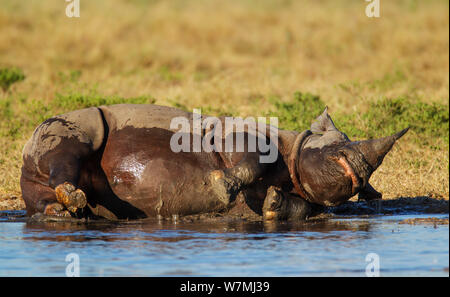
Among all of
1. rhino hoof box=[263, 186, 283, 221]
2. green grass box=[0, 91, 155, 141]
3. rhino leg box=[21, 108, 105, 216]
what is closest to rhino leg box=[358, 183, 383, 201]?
rhino hoof box=[263, 186, 283, 221]

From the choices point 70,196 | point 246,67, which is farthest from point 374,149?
point 246,67

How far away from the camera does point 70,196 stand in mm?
6496

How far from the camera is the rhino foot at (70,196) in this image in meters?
6.50

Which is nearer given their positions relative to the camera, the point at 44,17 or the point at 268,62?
the point at 268,62

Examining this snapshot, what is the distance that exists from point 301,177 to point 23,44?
10.9 metres

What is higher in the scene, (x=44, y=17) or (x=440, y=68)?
(x=44, y=17)

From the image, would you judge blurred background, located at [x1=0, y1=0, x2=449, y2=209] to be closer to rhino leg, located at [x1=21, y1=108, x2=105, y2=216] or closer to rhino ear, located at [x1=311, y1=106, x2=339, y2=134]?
rhino leg, located at [x1=21, y1=108, x2=105, y2=216]

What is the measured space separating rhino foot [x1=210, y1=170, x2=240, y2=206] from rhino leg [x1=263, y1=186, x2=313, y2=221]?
19.3 inches

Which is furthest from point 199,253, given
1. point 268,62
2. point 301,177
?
point 268,62

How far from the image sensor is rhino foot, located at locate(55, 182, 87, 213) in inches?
256

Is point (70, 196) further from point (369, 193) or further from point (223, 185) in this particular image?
point (369, 193)
